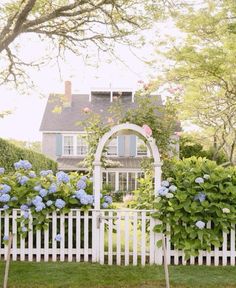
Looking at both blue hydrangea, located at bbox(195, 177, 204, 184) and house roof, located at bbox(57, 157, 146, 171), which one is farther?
house roof, located at bbox(57, 157, 146, 171)

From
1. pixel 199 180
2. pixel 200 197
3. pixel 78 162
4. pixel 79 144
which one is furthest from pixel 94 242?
pixel 79 144

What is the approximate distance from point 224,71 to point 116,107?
338 inches

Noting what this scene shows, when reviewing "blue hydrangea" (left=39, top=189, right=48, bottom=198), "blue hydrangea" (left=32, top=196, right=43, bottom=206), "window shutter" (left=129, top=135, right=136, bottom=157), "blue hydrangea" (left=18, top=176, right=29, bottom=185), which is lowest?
"blue hydrangea" (left=32, top=196, right=43, bottom=206)

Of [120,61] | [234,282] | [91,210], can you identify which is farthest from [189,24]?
[234,282]

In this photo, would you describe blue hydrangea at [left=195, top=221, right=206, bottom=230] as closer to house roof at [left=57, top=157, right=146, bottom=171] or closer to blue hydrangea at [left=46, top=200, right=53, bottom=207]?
blue hydrangea at [left=46, top=200, right=53, bottom=207]

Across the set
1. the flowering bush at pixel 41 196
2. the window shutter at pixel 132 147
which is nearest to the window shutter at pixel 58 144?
the window shutter at pixel 132 147

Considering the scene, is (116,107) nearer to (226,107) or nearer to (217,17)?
(217,17)

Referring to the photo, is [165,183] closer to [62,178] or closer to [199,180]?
[199,180]

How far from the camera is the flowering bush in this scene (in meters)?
7.90

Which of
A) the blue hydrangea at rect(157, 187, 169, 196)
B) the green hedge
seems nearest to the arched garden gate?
the blue hydrangea at rect(157, 187, 169, 196)

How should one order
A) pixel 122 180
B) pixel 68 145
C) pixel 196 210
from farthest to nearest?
pixel 68 145
pixel 122 180
pixel 196 210

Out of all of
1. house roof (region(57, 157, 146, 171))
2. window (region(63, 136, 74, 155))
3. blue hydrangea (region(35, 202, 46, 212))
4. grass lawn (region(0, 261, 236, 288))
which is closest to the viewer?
grass lawn (region(0, 261, 236, 288))

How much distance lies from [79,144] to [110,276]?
2436 centimetres

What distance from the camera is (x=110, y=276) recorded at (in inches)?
281
